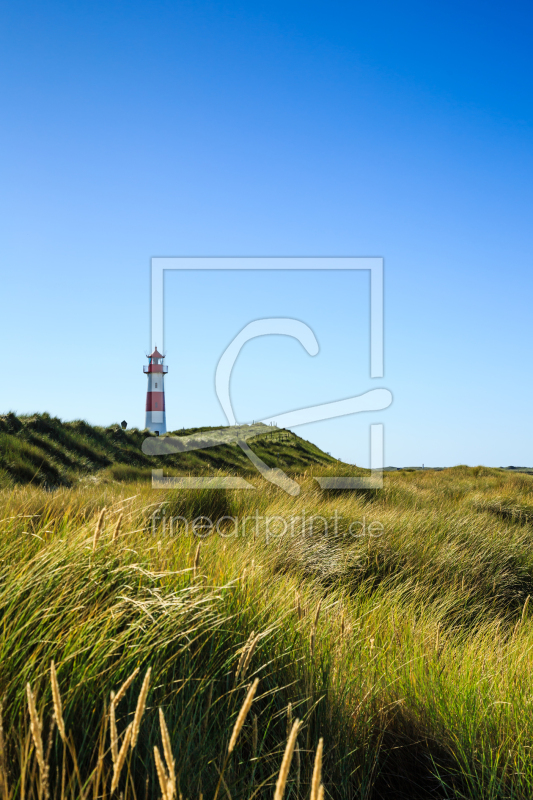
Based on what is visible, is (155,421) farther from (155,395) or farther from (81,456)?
(81,456)

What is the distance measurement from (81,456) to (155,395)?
34268 millimetres

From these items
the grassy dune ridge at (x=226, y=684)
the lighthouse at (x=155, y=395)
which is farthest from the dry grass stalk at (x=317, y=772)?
the lighthouse at (x=155, y=395)

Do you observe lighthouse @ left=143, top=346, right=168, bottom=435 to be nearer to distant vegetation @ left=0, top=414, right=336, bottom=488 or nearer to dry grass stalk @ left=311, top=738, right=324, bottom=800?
distant vegetation @ left=0, top=414, right=336, bottom=488

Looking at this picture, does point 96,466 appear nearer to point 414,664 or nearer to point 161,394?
point 414,664

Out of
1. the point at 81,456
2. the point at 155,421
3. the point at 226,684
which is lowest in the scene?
the point at 226,684

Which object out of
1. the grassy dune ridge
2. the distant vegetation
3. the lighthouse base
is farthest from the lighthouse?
the grassy dune ridge

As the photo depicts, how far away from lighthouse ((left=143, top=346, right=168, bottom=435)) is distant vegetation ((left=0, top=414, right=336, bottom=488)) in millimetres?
27618

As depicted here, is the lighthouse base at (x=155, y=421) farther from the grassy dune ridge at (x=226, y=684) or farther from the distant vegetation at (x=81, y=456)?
the grassy dune ridge at (x=226, y=684)

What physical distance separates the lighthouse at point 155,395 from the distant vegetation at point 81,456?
27.6 m

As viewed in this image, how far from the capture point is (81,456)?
1373 centimetres

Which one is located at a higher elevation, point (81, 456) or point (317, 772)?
point (317, 772)

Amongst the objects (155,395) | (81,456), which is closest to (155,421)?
(155,395)

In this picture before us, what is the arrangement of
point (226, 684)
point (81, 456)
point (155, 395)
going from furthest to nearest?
point (155, 395) < point (81, 456) < point (226, 684)

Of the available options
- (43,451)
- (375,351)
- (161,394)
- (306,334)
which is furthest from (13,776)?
(161,394)
